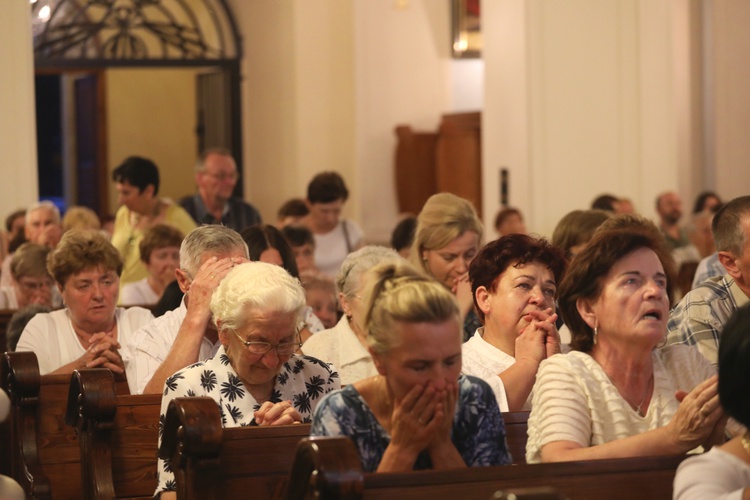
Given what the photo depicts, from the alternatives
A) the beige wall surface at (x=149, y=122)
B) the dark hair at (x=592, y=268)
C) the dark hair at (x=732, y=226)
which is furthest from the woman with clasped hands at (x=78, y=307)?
the beige wall surface at (x=149, y=122)

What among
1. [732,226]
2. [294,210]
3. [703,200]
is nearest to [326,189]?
[294,210]

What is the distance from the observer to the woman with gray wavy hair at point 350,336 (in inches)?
180

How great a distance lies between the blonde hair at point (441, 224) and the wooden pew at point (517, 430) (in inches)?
66.7

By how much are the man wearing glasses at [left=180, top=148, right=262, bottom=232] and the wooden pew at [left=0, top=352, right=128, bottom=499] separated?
4.11 metres

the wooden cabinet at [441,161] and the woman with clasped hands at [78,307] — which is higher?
the wooden cabinet at [441,161]

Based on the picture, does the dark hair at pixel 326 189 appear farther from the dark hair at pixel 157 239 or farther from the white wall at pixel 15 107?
the white wall at pixel 15 107

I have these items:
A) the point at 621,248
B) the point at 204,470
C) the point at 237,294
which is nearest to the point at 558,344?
the point at 621,248

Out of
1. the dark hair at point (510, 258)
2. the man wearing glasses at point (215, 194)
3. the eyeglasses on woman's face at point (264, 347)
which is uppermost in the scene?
the man wearing glasses at point (215, 194)

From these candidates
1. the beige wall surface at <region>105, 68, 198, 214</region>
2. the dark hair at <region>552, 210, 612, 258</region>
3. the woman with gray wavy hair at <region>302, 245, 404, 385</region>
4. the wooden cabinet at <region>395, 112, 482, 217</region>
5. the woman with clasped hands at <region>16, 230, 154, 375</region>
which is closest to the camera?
the woman with gray wavy hair at <region>302, 245, 404, 385</region>

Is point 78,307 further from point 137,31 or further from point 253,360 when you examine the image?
point 137,31

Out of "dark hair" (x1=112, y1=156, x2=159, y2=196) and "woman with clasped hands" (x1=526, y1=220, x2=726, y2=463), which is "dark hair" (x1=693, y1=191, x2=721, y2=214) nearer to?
"dark hair" (x1=112, y1=156, x2=159, y2=196)

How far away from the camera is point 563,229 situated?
537 cm

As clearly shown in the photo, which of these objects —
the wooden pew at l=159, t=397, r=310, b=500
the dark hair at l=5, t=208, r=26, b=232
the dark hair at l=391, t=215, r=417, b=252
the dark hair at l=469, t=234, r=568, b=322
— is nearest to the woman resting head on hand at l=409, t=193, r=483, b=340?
the dark hair at l=469, t=234, r=568, b=322

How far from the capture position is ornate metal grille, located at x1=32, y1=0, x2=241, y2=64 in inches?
504
